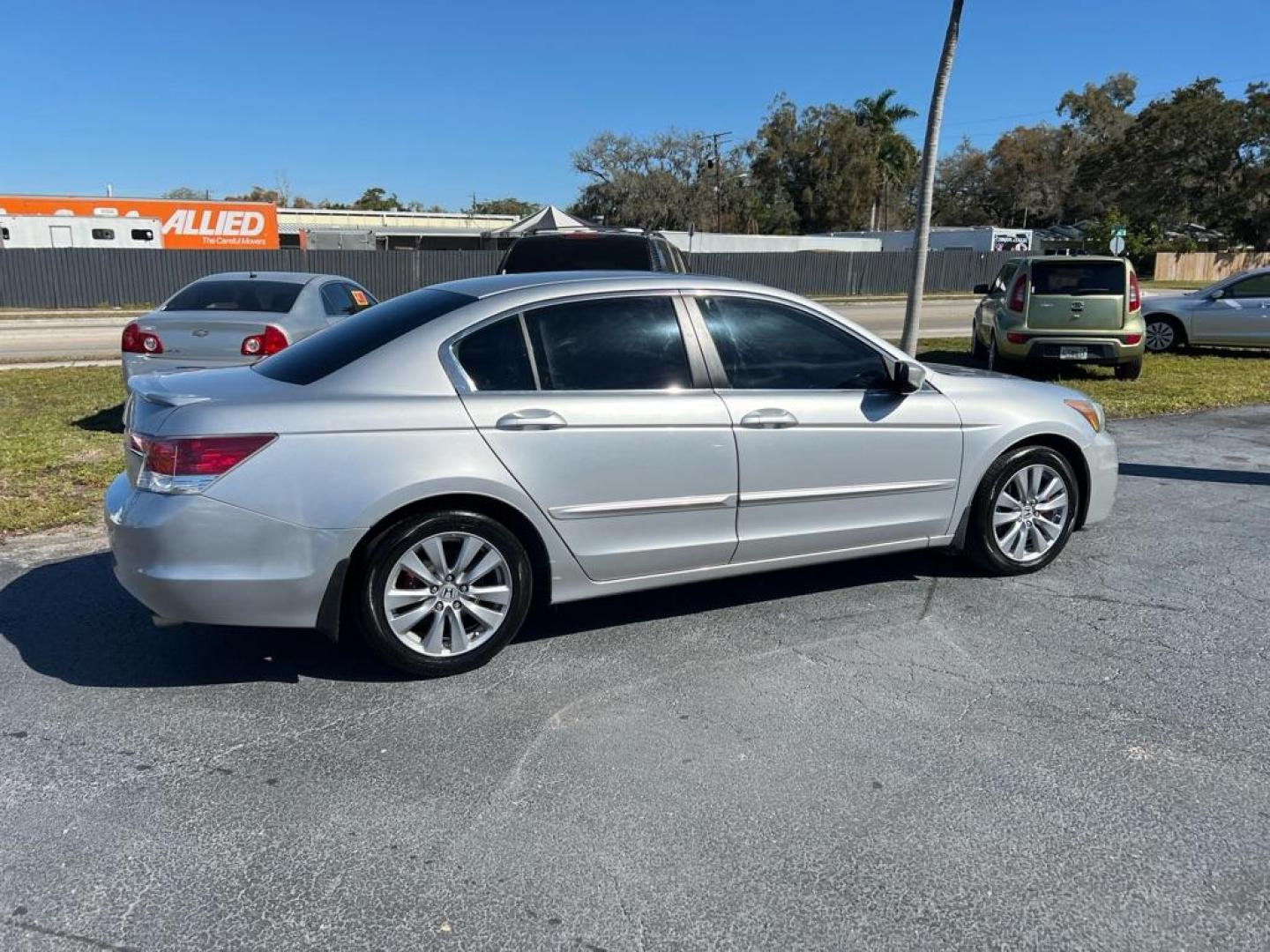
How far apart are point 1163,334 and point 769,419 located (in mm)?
14280

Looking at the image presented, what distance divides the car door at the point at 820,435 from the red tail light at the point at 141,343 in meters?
5.95

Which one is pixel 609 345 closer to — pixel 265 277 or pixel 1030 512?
pixel 1030 512

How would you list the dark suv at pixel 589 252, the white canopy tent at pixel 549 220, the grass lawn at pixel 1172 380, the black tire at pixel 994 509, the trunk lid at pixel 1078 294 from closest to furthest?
the black tire at pixel 994 509, the dark suv at pixel 589 252, the grass lawn at pixel 1172 380, the trunk lid at pixel 1078 294, the white canopy tent at pixel 549 220

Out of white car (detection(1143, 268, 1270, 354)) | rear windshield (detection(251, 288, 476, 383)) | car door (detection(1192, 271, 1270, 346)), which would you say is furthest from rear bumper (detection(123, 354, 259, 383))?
car door (detection(1192, 271, 1270, 346))

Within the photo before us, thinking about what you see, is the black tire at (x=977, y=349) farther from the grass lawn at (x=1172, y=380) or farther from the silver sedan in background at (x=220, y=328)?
the silver sedan in background at (x=220, y=328)

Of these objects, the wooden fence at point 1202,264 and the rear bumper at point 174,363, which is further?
the wooden fence at point 1202,264

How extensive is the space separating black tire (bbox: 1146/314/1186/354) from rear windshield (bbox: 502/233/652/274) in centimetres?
1046

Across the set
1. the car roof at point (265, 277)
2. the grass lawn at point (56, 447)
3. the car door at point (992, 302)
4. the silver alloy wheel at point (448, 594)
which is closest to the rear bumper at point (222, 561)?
the silver alloy wheel at point (448, 594)

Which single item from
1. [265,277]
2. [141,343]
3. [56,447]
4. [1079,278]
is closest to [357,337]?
[141,343]

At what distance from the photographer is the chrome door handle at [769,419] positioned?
442 cm

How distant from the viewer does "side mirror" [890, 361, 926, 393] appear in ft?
15.5

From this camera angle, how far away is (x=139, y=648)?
4.38 metres

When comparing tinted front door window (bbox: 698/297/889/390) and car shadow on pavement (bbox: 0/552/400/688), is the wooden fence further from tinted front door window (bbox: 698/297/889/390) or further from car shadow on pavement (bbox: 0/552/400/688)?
car shadow on pavement (bbox: 0/552/400/688)

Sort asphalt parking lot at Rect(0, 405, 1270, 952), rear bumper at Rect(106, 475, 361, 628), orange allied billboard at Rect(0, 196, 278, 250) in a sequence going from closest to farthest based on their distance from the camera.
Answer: asphalt parking lot at Rect(0, 405, 1270, 952), rear bumper at Rect(106, 475, 361, 628), orange allied billboard at Rect(0, 196, 278, 250)
